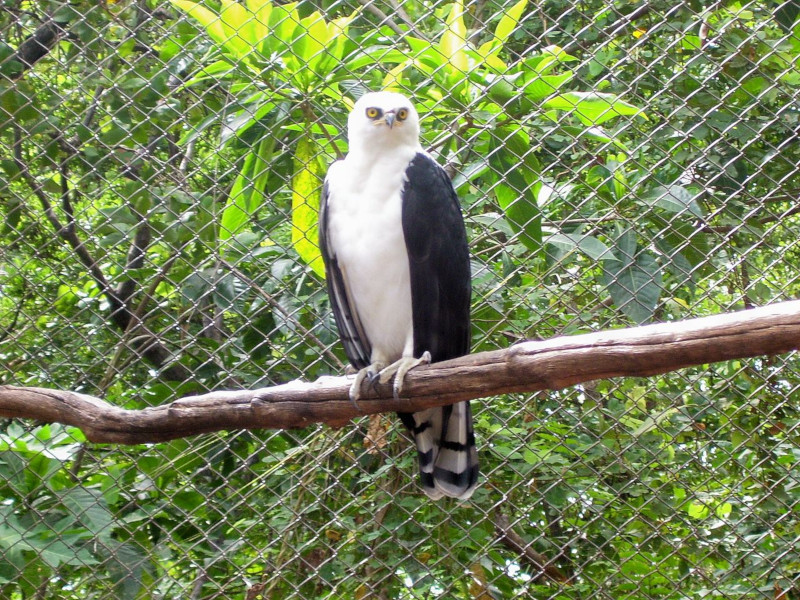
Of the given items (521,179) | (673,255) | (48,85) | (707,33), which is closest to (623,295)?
(673,255)

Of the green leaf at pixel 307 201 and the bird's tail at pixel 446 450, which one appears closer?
the bird's tail at pixel 446 450

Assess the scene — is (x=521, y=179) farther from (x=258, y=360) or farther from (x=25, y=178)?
(x=25, y=178)

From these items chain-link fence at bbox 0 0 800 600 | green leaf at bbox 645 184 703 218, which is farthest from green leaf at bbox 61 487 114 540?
green leaf at bbox 645 184 703 218

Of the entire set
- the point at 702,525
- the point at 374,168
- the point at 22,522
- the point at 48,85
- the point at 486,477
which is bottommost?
the point at 702,525

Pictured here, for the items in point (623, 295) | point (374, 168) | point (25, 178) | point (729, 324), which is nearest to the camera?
point (729, 324)

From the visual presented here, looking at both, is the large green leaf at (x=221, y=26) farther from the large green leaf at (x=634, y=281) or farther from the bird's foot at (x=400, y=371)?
the large green leaf at (x=634, y=281)

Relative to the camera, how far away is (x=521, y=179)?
2404mm

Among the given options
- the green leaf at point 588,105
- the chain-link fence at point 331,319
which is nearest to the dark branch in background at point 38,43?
the chain-link fence at point 331,319

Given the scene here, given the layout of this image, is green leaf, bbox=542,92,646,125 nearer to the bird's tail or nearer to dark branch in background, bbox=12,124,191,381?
the bird's tail

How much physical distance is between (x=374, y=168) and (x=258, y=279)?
0.65m

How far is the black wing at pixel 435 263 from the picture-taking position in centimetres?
209

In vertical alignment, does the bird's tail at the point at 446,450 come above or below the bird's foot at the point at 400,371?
below

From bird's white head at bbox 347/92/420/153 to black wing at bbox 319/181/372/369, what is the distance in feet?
0.56

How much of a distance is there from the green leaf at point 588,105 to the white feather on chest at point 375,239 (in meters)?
0.50
